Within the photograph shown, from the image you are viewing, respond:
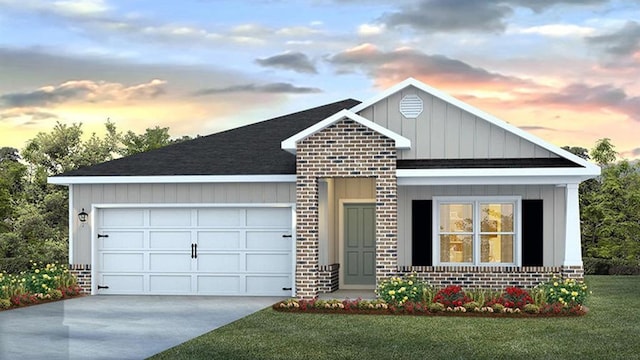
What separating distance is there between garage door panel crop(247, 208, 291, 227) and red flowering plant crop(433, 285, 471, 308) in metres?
4.83

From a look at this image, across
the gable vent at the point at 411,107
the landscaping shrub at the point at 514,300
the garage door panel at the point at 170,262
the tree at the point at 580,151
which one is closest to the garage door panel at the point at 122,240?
the garage door panel at the point at 170,262

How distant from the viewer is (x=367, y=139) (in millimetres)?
19531

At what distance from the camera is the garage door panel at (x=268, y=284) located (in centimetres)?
2164

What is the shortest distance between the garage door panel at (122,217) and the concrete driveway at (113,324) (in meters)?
1.86

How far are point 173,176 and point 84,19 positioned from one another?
10.5 m

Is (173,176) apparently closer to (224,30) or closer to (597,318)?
(224,30)

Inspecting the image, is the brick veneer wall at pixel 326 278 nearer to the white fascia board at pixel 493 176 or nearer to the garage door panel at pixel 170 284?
the white fascia board at pixel 493 176

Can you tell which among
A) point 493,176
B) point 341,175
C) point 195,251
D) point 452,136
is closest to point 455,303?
point 493,176

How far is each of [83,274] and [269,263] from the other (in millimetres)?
4762

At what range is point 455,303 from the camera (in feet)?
58.7

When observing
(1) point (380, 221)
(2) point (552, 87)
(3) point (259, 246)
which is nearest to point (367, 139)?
(1) point (380, 221)

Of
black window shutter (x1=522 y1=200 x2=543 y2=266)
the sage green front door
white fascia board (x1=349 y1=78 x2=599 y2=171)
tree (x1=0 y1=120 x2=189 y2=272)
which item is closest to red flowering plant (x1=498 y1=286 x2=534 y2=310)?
black window shutter (x1=522 y1=200 x2=543 y2=266)

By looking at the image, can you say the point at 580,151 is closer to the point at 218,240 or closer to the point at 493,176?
the point at 493,176

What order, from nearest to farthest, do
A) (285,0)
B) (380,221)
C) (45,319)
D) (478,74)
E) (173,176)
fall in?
(45,319) → (380,221) → (173,176) → (285,0) → (478,74)
